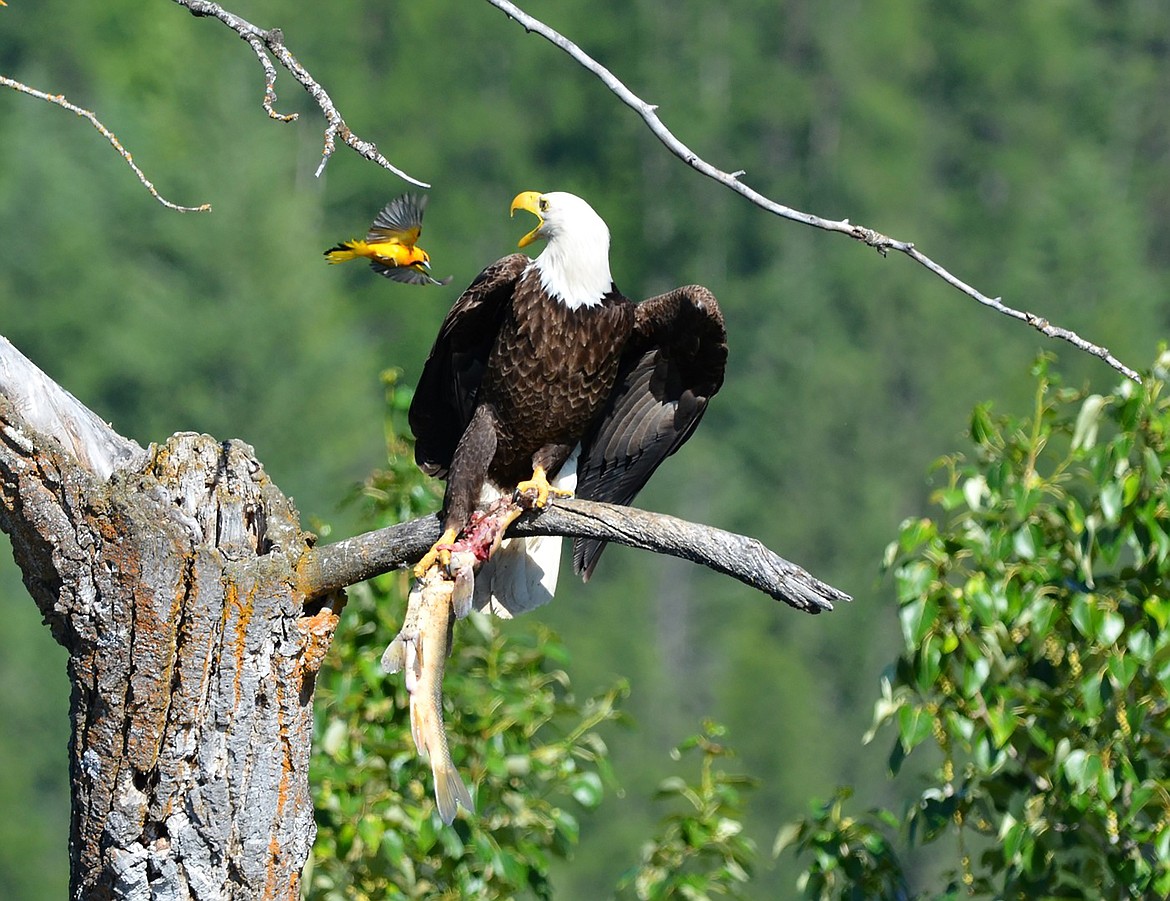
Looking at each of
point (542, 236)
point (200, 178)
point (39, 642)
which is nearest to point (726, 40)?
point (200, 178)

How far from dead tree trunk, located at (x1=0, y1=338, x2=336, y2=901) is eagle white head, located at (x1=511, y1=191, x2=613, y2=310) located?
164 centimetres

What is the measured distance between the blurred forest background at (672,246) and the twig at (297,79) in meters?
25.4

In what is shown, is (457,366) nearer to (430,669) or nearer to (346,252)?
(346,252)

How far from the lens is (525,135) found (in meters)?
47.0

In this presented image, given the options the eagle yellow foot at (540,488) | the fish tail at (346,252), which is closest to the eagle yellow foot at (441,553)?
the eagle yellow foot at (540,488)

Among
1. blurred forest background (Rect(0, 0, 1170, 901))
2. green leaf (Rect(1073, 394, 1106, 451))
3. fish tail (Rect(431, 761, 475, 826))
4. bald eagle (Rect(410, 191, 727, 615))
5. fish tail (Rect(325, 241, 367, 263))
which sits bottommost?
fish tail (Rect(431, 761, 475, 826))

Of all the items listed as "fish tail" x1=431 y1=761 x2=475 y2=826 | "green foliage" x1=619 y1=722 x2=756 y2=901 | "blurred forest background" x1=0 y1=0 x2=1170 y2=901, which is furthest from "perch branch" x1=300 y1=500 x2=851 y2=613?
"blurred forest background" x1=0 y1=0 x2=1170 y2=901

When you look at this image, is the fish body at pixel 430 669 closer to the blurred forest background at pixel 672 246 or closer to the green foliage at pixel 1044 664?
the green foliage at pixel 1044 664

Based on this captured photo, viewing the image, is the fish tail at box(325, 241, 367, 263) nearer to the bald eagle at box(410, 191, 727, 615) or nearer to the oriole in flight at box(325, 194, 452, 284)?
the oriole in flight at box(325, 194, 452, 284)

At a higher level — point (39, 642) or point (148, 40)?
point (148, 40)

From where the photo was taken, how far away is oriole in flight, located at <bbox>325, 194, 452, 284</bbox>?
363cm

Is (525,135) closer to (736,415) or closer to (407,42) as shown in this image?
(407,42)

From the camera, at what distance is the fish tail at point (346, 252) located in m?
3.46

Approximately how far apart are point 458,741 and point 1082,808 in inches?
60.2
